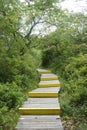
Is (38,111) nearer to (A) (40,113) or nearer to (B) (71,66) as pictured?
(A) (40,113)

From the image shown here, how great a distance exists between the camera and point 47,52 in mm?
15188

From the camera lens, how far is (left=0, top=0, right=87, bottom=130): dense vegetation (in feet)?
18.3

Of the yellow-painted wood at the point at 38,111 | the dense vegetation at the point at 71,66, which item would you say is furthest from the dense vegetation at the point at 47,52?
the yellow-painted wood at the point at 38,111

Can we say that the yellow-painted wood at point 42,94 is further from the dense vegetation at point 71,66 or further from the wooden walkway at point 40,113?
the dense vegetation at point 71,66

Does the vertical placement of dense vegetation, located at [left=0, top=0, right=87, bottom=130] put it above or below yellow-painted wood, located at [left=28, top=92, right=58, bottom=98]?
above

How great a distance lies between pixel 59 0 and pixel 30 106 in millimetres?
6735

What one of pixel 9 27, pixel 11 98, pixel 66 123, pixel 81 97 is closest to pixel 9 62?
pixel 9 27

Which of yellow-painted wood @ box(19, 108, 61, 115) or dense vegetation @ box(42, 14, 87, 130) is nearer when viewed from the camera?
dense vegetation @ box(42, 14, 87, 130)

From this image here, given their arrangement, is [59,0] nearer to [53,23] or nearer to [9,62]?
[53,23]

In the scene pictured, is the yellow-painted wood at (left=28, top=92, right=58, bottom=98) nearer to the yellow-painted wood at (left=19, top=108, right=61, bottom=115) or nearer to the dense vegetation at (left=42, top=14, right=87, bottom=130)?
the dense vegetation at (left=42, top=14, right=87, bottom=130)

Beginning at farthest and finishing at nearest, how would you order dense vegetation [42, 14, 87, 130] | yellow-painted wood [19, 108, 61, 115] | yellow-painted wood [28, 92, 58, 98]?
yellow-painted wood [28, 92, 58, 98]
yellow-painted wood [19, 108, 61, 115]
dense vegetation [42, 14, 87, 130]

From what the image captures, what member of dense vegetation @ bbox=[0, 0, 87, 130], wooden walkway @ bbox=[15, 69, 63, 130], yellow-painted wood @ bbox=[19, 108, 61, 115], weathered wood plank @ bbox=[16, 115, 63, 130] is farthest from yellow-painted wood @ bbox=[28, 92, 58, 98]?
Result: weathered wood plank @ bbox=[16, 115, 63, 130]

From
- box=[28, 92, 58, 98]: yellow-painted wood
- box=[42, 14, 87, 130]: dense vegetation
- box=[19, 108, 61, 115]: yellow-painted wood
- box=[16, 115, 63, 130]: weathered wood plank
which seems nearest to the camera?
box=[16, 115, 63, 130]: weathered wood plank

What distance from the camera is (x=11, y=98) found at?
19.8 feet
